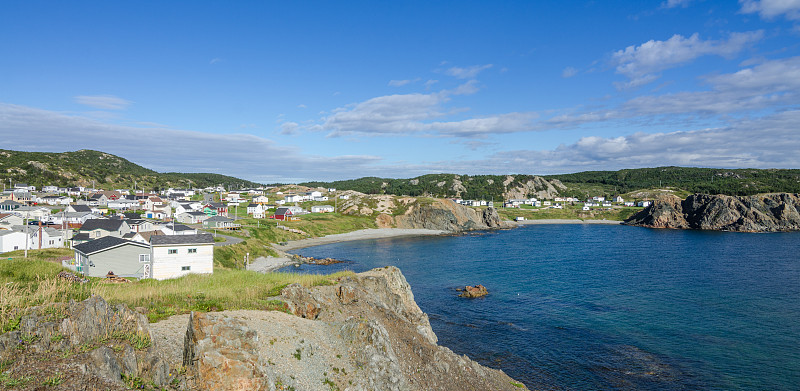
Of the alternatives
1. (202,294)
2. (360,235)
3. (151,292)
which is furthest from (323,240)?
(151,292)

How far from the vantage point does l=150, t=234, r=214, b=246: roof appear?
41219mm

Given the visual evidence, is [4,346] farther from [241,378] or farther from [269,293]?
[269,293]

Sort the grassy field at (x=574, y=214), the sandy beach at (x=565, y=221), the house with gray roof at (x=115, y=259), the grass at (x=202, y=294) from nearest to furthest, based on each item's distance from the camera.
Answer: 1. the grass at (x=202, y=294)
2. the house with gray roof at (x=115, y=259)
3. the sandy beach at (x=565, y=221)
4. the grassy field at (x=574, y=214)

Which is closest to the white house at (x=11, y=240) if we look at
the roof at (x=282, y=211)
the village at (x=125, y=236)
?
the village at (x=125, y=236)

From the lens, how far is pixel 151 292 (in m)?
20.6

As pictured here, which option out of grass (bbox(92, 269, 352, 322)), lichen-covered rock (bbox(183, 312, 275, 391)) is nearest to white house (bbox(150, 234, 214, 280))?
grass (bbox(92, 269, 352, 322))

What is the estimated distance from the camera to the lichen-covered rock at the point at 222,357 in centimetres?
1232

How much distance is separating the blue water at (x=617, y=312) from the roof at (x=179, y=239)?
22.7 m

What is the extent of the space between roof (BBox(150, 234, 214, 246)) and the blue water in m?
22.7

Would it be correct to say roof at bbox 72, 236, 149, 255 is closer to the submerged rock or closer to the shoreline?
the shoreline

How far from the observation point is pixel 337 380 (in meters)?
16.5

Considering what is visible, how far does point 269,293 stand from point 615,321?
3430 cm

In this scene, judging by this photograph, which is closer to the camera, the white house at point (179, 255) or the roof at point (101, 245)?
the roof at point (101, 245)

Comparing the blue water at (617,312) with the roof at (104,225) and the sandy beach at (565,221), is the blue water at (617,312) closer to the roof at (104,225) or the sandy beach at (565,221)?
the roof at (104,225)
